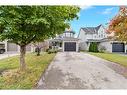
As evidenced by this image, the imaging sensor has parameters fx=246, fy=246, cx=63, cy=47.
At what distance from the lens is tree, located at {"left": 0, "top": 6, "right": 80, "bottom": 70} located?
955 centimetres

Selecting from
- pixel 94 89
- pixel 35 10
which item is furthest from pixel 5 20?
pixel 94 89

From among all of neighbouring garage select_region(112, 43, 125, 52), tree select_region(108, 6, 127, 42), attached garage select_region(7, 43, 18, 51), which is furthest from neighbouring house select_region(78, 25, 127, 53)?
tree select_region(108, 6, 127, 42)

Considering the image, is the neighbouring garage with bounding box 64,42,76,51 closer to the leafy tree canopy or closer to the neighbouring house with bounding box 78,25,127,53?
the neighbouring house with bounding box 78,25,127,53

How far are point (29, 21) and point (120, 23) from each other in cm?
486

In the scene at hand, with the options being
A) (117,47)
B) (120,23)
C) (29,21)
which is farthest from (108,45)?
(29,21)

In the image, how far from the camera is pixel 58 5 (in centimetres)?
999

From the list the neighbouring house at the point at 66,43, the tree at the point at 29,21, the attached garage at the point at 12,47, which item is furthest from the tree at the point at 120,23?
the neighbouring house at the point at 66,43

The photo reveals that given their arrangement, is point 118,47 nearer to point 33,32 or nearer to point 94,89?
point 33,32

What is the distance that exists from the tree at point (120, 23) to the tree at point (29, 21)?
2.86 m

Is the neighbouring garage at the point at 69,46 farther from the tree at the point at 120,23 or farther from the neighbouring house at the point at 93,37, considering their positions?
the tree at the point at 120,23

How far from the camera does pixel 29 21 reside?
954 centimetres

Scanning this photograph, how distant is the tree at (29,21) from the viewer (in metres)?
9.55
